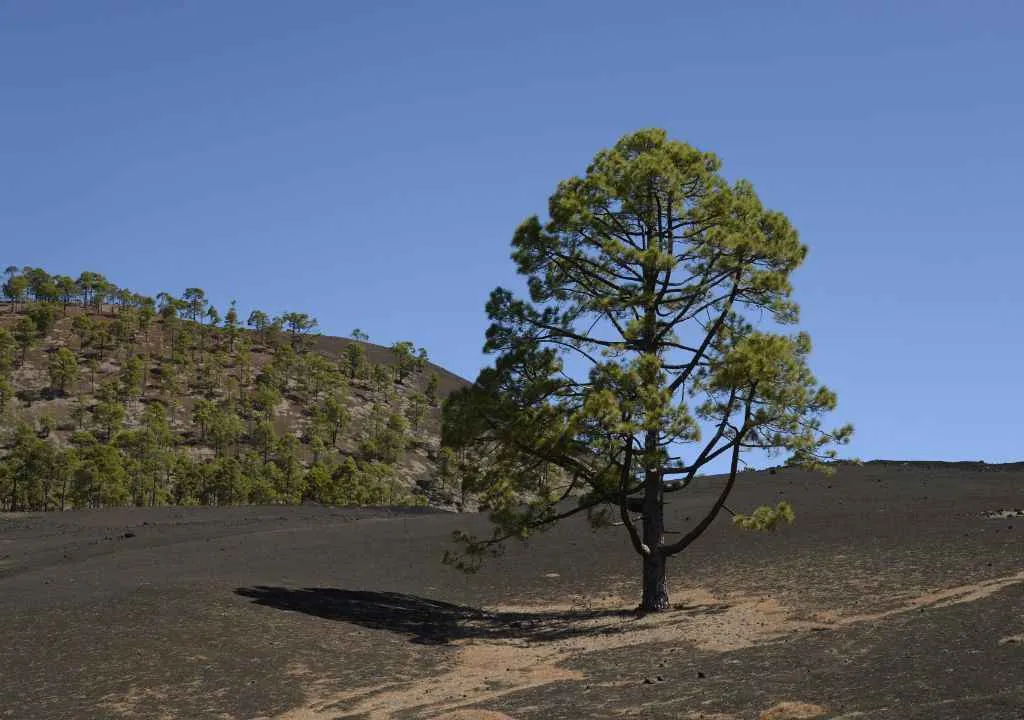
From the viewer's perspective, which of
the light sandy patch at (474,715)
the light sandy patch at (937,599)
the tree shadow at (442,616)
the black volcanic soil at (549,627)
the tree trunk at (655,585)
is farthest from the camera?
the tree trunk at (655,585)

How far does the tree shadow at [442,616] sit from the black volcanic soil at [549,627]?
145 millimetres

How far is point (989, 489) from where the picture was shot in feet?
149

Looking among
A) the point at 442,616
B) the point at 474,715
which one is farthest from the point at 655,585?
the point at 474,715

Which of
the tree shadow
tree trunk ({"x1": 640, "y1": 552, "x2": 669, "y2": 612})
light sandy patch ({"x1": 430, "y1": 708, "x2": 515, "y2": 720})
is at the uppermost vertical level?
tree trunk ({"x1": 640, "y1": 552, "x2": 669, "y2": 612})

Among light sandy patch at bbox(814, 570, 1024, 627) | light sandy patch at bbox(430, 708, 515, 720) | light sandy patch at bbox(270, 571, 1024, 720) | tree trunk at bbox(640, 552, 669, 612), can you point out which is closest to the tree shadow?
light sandy patch at bbox(270, 571, 1024, 720)

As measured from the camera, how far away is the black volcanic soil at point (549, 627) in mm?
16203

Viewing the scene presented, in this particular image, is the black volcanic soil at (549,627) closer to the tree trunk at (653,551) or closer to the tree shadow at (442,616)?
the tree shadow at (442,616)

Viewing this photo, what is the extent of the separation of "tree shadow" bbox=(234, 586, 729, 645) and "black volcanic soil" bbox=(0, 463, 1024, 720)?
15 cm

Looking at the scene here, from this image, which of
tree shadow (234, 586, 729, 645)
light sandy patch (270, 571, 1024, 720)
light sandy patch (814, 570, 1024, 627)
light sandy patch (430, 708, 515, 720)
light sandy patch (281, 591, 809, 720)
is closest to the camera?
light sandy patch (430, 708, 515, 720)

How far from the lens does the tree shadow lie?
83.1 ft

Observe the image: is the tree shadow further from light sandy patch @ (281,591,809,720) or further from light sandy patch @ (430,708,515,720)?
light sandy patch @ (430,708,515,720)

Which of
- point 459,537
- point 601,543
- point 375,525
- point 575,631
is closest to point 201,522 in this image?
point 375,525

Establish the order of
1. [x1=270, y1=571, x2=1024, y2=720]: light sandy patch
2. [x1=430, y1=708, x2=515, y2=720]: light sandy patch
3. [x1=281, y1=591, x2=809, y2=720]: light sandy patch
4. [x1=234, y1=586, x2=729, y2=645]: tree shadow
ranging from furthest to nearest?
[x1=234, y1=586, x2=729, y2=645]: tree shadow
[x1=281, y1=591, x2=809, y2=720]: light sandy patch
[x1=270, y1=571, x2=1024, y2=720]: light sandy patch
[x1=430, y1=708, x2=515, y2=720]: light sandy patch

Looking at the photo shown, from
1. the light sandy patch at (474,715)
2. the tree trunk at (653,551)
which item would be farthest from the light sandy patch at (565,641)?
the tree trunk at (653,551)
